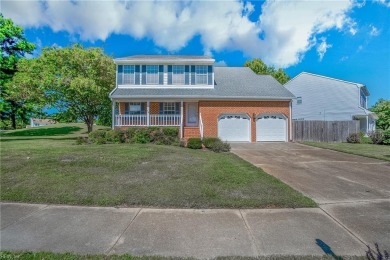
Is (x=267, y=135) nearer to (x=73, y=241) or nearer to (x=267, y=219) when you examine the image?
(x=267, y=219)

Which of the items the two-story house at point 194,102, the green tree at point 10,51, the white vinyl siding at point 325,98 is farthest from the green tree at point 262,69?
the green tree at point 10,51

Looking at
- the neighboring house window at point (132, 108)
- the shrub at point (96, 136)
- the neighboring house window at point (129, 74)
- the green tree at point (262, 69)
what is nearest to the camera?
the shrub at point (96, 136)

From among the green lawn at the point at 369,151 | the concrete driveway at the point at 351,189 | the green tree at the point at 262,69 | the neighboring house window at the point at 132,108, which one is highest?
the green tree at the point at 262,69

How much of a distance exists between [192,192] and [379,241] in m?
3.30

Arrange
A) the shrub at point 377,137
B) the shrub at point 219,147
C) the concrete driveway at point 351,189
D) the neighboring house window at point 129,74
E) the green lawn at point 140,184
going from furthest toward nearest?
the neighboring house window at point 129,74, the shrub at point 377,137, the shrub at point 219,147, the green lawn at point 140,184, the concrete driveway at point 351,189

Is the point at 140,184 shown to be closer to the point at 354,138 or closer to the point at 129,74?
the point at 129,74

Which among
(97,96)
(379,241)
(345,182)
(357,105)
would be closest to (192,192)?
(379,241)

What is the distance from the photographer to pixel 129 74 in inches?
718

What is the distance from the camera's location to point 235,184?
5508 mm

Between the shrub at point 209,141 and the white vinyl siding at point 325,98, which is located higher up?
the white vinyl siding at point 325,98

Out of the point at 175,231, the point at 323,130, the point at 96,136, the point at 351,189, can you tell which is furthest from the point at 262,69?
the point at 175,231

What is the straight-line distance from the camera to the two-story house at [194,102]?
16.7 metres

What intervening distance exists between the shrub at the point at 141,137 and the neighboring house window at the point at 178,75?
21.6 ft

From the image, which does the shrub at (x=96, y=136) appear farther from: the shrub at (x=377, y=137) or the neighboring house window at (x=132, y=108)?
the shrub at (x=377, y=137)
